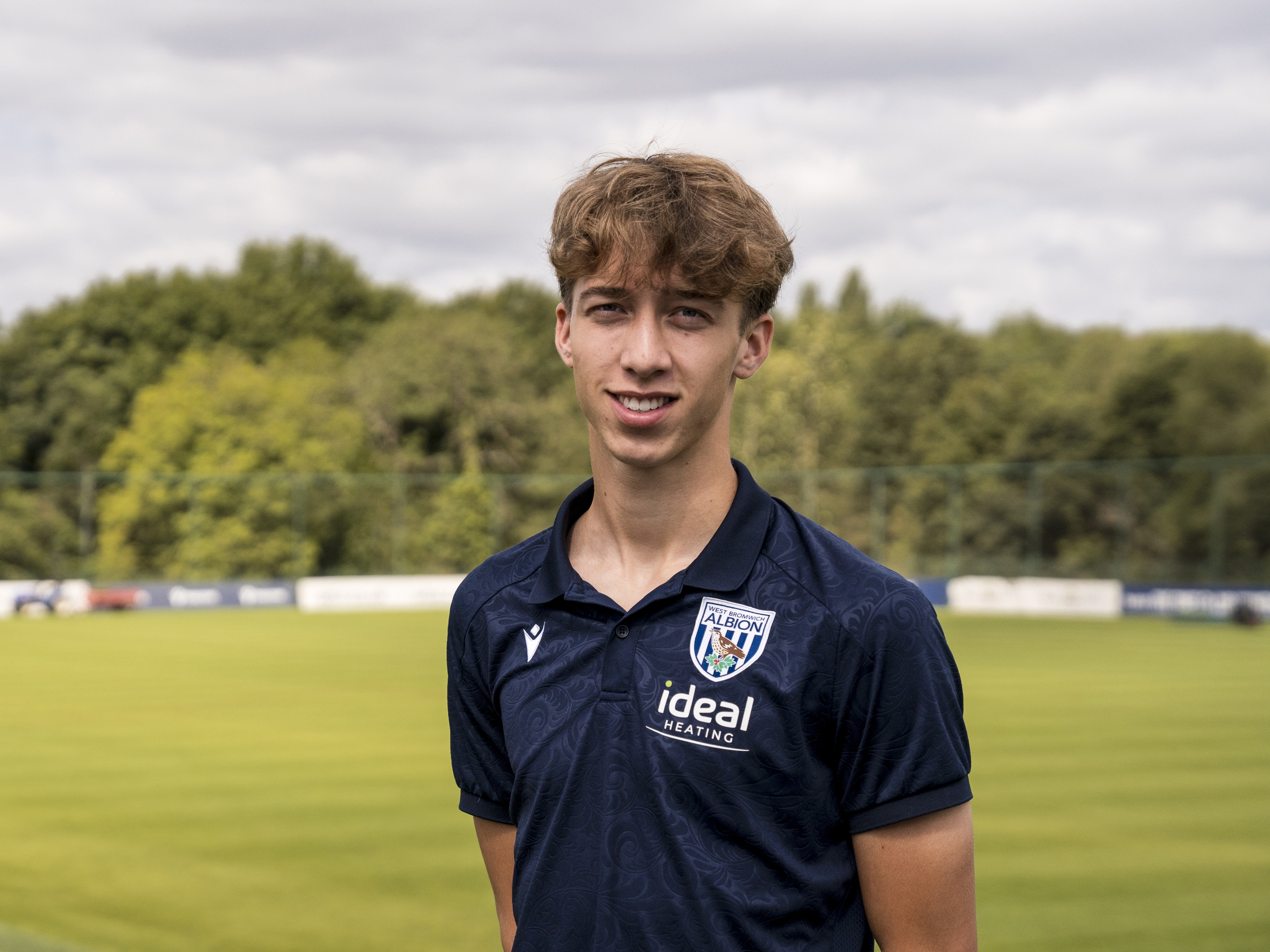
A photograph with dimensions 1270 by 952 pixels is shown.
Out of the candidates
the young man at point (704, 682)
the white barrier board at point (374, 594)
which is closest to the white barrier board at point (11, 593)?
the white barrier board at point (374, 594)

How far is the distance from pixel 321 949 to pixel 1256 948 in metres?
5.18

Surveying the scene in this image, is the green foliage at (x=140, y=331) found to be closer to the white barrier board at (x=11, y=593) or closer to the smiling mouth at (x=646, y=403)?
the white barrier board at (x=11, y=593)

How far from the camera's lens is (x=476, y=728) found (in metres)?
2.62

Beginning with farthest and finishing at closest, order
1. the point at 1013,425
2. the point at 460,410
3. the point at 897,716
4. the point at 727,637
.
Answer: the point at 460,410, the point at 1013,425, the point at 727,637, the point at 897,716

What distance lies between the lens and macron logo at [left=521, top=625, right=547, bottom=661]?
2410 mm

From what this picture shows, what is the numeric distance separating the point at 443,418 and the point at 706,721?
66.2m

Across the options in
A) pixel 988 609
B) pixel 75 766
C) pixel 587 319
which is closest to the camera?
pixel 587 319

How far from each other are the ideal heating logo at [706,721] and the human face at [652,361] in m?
0.40

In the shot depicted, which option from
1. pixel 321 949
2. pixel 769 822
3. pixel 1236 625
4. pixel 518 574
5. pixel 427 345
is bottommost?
pixel 1236 625

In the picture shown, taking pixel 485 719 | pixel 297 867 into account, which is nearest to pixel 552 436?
pixel 297 867

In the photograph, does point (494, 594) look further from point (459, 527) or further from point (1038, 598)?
point (459, 527)

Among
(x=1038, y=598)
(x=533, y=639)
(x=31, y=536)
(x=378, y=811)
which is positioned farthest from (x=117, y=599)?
(x=533, y=639)

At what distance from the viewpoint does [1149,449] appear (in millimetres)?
60812

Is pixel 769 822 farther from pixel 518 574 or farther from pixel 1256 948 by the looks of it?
pixel 1256 948
